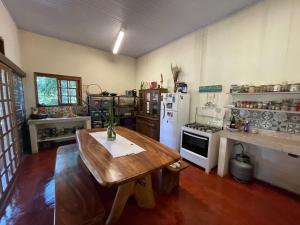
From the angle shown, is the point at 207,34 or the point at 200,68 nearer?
the point at 207,34

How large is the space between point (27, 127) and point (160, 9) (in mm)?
3872

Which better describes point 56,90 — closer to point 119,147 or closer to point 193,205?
point 119,147

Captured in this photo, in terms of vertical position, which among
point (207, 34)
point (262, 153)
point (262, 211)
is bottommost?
point (262, 211)

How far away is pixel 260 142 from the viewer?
1975 mm

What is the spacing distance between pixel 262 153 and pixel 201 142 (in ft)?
3.16

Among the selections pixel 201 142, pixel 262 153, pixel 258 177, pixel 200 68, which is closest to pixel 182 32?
pixel 200 68

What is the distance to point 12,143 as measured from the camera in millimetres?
2311

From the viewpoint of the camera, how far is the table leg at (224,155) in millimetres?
2385

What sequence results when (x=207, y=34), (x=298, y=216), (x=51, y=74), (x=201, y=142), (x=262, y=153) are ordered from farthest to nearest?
(x=51, y=74)
(x=207, y=34)
(x=201, y=142)
(x=262, y=153)
(x=298, y=216)

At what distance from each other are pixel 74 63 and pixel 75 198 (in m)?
3.81

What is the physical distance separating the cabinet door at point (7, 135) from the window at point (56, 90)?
1.40m

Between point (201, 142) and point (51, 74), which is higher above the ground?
point (51, 74)

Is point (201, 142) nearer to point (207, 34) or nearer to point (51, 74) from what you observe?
point (207, 34)

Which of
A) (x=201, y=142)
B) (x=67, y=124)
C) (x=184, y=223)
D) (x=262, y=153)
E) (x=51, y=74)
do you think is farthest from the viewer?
(x=67, y=124)
